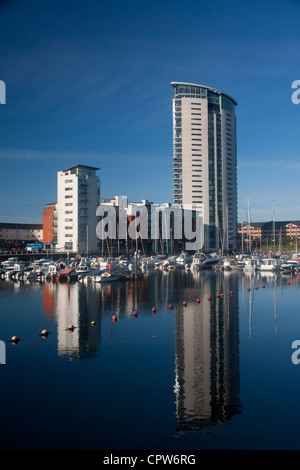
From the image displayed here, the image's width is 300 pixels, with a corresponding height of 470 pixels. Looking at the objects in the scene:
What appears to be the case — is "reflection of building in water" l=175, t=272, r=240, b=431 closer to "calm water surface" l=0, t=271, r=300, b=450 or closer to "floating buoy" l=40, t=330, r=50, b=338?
"calm water surface" l=0, t=271, r=300, b=450

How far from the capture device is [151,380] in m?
16.2

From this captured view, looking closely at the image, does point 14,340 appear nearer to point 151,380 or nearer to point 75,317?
point 75,317

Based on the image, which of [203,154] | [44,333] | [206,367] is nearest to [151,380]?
[206,367]

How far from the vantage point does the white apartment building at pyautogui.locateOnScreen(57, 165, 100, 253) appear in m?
103

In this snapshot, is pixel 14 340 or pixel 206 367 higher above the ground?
pixel 14 340

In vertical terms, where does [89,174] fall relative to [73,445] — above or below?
above

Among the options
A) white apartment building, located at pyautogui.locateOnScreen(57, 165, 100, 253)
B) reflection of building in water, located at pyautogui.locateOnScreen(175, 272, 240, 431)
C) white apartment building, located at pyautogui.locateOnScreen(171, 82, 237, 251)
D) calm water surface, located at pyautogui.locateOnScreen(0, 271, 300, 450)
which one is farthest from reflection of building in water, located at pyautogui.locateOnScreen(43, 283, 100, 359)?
white apartment building, located at pyautogui.locateOnScreen(171, 82, 237, 251)

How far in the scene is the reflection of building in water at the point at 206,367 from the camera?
520 inches

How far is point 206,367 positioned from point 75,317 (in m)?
14.4

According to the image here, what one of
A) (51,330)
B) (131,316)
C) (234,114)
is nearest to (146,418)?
(51,330)

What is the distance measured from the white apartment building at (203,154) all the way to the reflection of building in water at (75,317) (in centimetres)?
10488

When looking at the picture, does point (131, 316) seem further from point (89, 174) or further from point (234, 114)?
point (234, 114)

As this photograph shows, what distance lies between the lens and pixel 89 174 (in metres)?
107

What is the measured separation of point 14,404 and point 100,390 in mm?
3147
